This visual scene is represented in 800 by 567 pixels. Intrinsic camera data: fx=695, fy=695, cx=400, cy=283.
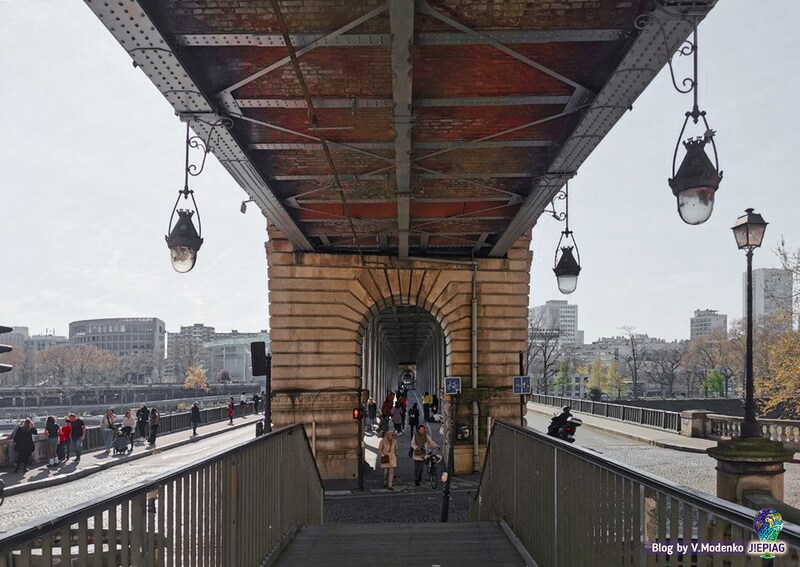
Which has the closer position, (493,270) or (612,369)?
(493,270)

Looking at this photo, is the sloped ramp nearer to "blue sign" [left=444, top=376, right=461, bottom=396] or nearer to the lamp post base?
the lamp post base

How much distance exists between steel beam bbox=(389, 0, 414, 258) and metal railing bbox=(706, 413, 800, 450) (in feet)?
52.7

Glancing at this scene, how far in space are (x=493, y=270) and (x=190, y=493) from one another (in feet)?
56.1

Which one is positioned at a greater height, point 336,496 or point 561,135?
point 561,135

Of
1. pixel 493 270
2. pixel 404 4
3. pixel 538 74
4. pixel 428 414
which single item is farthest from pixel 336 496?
pixel 428 414

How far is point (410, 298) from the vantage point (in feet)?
68.0

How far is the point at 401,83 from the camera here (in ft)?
24.8

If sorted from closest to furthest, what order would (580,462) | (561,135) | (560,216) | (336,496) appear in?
1. (580,462)
2. (561,135)
3. (560,216)
4. (336,496)

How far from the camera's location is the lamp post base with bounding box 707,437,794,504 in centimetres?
1098

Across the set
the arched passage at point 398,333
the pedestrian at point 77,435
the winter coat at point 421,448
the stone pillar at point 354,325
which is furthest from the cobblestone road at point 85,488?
the arched passage at point 398,333

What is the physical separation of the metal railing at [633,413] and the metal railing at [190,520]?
27916 mm

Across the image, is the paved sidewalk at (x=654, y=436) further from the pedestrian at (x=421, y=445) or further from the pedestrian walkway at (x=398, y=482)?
the pedestrian at (x=421, y=445)

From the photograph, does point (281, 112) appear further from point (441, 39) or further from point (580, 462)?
point (580, 462)

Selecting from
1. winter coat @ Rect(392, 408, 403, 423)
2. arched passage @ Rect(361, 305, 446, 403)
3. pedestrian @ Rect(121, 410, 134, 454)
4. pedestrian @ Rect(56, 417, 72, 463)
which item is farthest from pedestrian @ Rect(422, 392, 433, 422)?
pedestrian @ Rect(56, 417, 72, 463)
